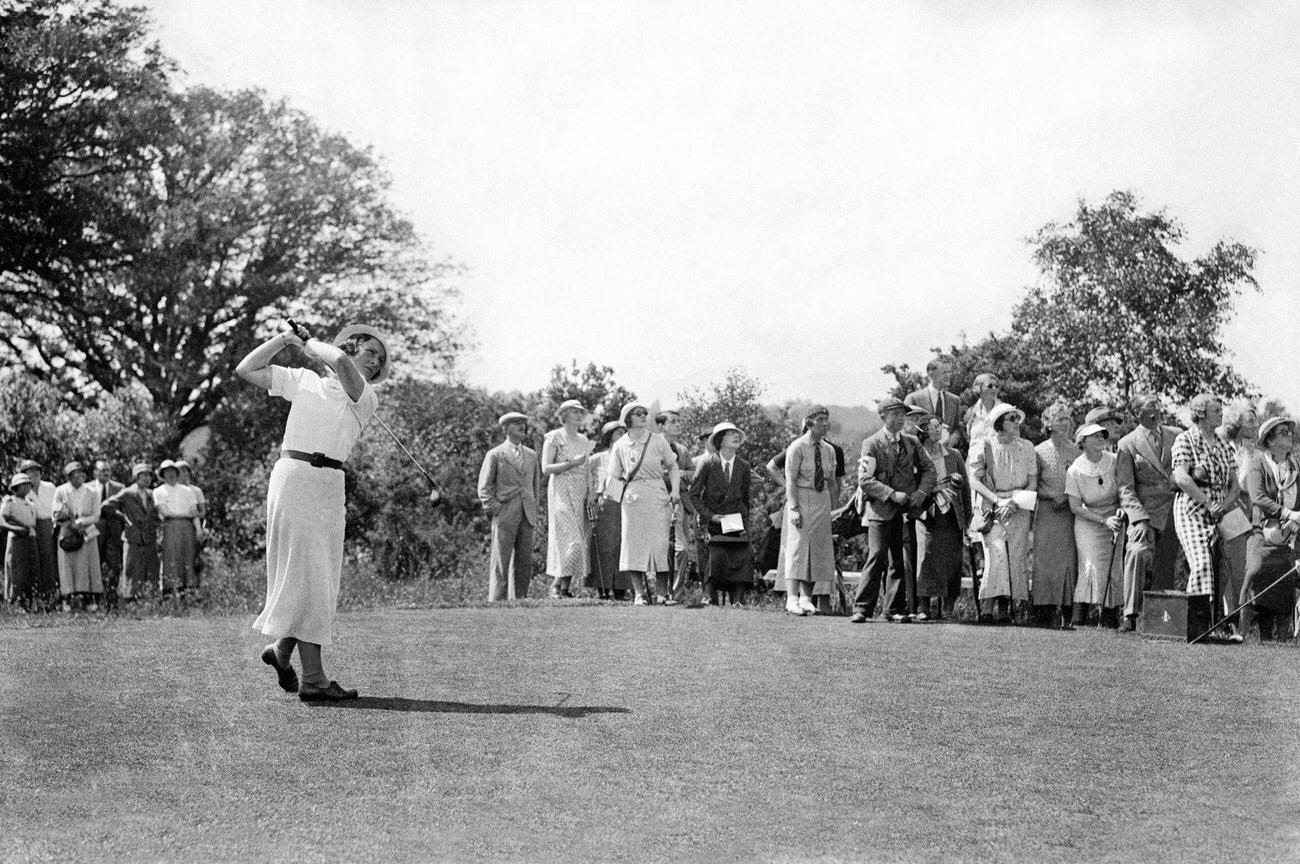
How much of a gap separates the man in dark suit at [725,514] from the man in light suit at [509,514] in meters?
2.02

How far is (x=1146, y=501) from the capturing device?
15.8 metres

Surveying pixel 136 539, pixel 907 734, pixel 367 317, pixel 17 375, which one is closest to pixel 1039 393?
pixel 367 317

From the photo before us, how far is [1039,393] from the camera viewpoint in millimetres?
55500

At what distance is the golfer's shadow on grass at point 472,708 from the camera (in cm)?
924

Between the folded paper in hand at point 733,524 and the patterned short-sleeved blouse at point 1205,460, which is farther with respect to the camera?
the folded paper in hand at point 733,524

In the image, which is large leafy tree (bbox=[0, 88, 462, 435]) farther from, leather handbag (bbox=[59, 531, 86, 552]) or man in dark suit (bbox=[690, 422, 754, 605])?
man in dark suit (bbox=[690, 422, 754, 605])

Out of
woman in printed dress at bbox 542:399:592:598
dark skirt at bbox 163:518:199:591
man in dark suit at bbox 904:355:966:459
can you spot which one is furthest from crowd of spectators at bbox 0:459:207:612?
man in dark suit at bbox 904:355:966:459

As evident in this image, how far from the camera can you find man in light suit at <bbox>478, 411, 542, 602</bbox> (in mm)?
18750

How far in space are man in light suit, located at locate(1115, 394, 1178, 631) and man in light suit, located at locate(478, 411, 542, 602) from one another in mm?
6829

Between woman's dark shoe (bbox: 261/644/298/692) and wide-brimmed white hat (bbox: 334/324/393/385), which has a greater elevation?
wide-brimmed white hat (bbox: 334/324/393/385)

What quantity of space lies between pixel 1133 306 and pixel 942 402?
38002mm

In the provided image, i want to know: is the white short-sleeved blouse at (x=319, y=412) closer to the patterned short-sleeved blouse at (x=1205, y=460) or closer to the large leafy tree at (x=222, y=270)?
the patterned short-sleeved blouse at (x=1205, y=460)

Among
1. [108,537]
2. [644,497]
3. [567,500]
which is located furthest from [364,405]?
[108,537]

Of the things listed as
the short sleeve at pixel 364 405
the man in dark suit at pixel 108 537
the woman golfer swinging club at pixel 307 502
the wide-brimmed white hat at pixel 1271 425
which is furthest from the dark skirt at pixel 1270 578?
the man in dark suit at pixel 108 537
